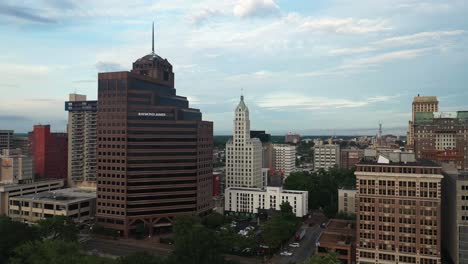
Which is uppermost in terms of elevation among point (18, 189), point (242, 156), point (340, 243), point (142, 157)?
point (142, 157)

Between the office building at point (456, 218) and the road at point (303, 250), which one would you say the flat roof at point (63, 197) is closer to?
the road at point (303, 250)

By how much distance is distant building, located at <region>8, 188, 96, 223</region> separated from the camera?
14300cm

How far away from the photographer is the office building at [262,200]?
540 ft

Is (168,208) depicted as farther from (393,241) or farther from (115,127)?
(393,241)

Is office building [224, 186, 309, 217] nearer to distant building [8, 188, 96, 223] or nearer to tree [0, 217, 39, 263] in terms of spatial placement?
distant building [8, 188, 96, 223]

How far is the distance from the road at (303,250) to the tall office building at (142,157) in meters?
41.6

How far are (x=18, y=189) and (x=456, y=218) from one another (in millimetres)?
164669

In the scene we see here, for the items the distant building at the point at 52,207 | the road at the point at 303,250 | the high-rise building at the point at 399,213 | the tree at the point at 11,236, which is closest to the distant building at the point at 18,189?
the distant building at the point at 52,207

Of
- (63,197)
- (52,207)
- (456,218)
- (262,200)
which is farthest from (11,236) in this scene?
(456,218)

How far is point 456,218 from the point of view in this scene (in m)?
92.8

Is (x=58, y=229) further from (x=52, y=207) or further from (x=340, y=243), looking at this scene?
(x=340, y=243)

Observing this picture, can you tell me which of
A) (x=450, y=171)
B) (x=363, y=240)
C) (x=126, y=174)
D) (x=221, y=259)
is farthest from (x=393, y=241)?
(x=126, y=174)

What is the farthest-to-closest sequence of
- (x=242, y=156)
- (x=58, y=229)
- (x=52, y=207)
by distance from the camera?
1. (x=242, y=156)
2. (x=52, y=207)
3. (x=58, y=229)

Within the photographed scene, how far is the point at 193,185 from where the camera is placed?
14262cm
